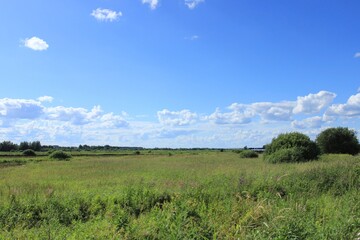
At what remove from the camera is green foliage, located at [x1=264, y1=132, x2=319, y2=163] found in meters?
33.4

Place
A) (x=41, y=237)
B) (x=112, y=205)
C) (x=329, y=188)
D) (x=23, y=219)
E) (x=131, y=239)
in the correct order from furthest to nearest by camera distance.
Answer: (x=329, y=188) → (x=112, y=205) → (x=23, y=219) → (x=41, y=237) → (x=131, y=239)

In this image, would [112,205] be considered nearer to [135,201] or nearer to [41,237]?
[135,201]

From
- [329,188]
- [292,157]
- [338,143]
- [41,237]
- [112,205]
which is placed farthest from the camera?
[338,143]

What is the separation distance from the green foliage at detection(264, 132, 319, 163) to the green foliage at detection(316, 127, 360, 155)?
19822 millimetres

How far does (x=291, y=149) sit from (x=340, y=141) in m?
26.1

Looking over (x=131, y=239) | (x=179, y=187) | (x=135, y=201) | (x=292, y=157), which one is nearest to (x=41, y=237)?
(x=131, y=239)

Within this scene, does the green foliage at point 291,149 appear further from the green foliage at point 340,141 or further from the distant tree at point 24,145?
the distant tree at point 24,145

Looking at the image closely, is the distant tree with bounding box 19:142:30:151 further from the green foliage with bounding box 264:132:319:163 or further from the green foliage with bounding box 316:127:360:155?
the green foliage with bounding box 264:132:319:163

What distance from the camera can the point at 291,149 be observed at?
3462 cm

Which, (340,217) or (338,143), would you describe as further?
(338,143)

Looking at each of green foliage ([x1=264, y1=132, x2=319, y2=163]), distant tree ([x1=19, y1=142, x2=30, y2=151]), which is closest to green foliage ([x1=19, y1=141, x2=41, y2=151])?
distant tree ([x1=19, y1=142, x2=30, y2=151])

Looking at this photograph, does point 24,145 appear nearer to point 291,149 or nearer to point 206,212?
point 291,149

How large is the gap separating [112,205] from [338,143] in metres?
52.7

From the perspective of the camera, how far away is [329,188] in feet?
46.6
